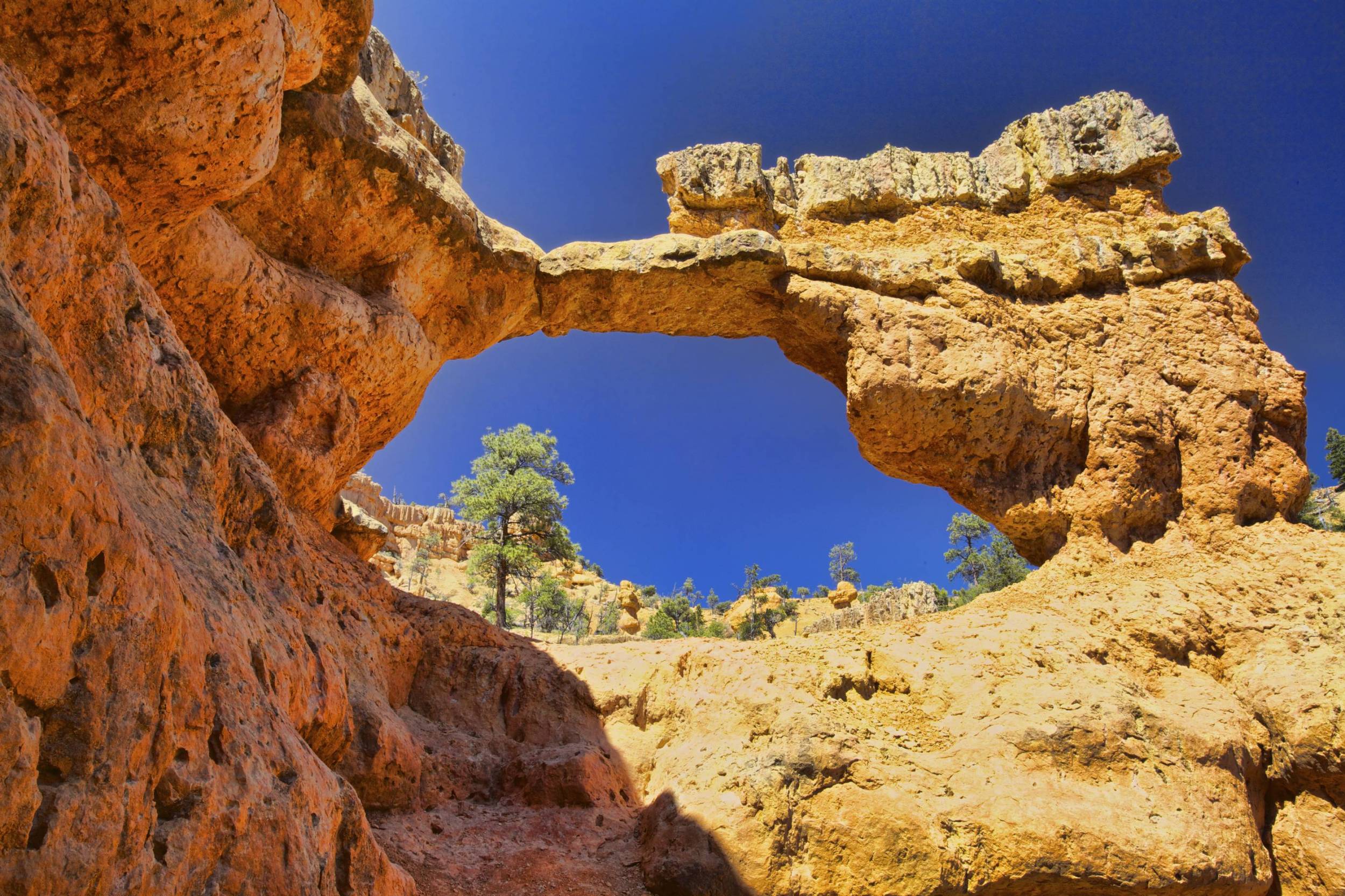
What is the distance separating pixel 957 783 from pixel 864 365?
5.91m

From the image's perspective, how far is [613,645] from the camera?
11.1 metres

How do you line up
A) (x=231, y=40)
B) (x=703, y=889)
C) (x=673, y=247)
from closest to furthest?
(x=231, y=40)
(x=703, y=889)
(x=673, y=247)

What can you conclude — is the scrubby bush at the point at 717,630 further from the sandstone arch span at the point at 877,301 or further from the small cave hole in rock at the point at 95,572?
the small cave hole in rock at the point at 95,572

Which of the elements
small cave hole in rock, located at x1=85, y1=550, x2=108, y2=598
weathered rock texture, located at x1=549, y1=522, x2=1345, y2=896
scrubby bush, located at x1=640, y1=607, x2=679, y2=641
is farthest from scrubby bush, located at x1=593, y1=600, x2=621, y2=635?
small cave hole in rock, located at x1=85, y1=550, x2=108, y2=598

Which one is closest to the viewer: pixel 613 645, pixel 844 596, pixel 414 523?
pixel 613 645

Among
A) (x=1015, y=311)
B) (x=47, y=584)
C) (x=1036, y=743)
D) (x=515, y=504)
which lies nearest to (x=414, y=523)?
(x=515, y=504)

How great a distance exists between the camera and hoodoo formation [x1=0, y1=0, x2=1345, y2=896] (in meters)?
3.74

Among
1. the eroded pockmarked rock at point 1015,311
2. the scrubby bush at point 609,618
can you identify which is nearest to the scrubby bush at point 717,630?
the scrubby bush at point 609,618

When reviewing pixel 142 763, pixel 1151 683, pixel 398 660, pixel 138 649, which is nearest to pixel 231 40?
pixel 138 649

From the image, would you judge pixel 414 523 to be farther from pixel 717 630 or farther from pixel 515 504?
pixel 515 504

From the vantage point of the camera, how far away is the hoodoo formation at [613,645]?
3.74m

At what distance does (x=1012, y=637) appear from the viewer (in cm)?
866

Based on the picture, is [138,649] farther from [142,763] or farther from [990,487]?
[990,487]

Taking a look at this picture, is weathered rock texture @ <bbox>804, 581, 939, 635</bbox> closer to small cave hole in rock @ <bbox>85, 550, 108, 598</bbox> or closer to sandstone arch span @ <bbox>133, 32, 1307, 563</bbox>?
sandstone arch span @ <bbox>133, 32, 1307, 563</bbox>
